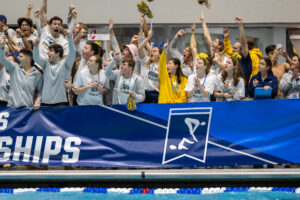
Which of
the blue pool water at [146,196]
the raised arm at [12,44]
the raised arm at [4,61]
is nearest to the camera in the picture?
the blue pool water at [146,196]

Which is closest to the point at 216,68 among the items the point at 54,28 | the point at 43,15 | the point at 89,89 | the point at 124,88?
the point at 124,88

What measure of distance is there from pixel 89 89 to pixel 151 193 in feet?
6.38

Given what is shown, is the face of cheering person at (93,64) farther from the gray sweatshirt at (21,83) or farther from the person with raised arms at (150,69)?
the person with raised arms at (150,69)

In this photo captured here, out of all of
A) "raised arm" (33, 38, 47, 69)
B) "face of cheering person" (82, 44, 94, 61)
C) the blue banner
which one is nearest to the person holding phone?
the blue banner

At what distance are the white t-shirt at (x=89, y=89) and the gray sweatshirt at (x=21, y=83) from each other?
65cm

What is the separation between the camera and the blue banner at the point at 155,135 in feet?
25.9

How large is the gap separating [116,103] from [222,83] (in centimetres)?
172

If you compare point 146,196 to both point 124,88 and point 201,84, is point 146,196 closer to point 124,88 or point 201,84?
point 124,88

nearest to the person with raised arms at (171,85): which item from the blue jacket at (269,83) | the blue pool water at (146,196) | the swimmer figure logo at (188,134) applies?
the swimmer figure logo at (188,134)

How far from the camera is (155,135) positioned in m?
8.12

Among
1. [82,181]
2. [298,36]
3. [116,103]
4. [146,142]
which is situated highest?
[298,36]

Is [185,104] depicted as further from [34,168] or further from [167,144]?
[34,168]

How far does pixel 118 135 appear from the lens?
8242 millimetres

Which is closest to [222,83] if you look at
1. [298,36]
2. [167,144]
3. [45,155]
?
[167,144]
